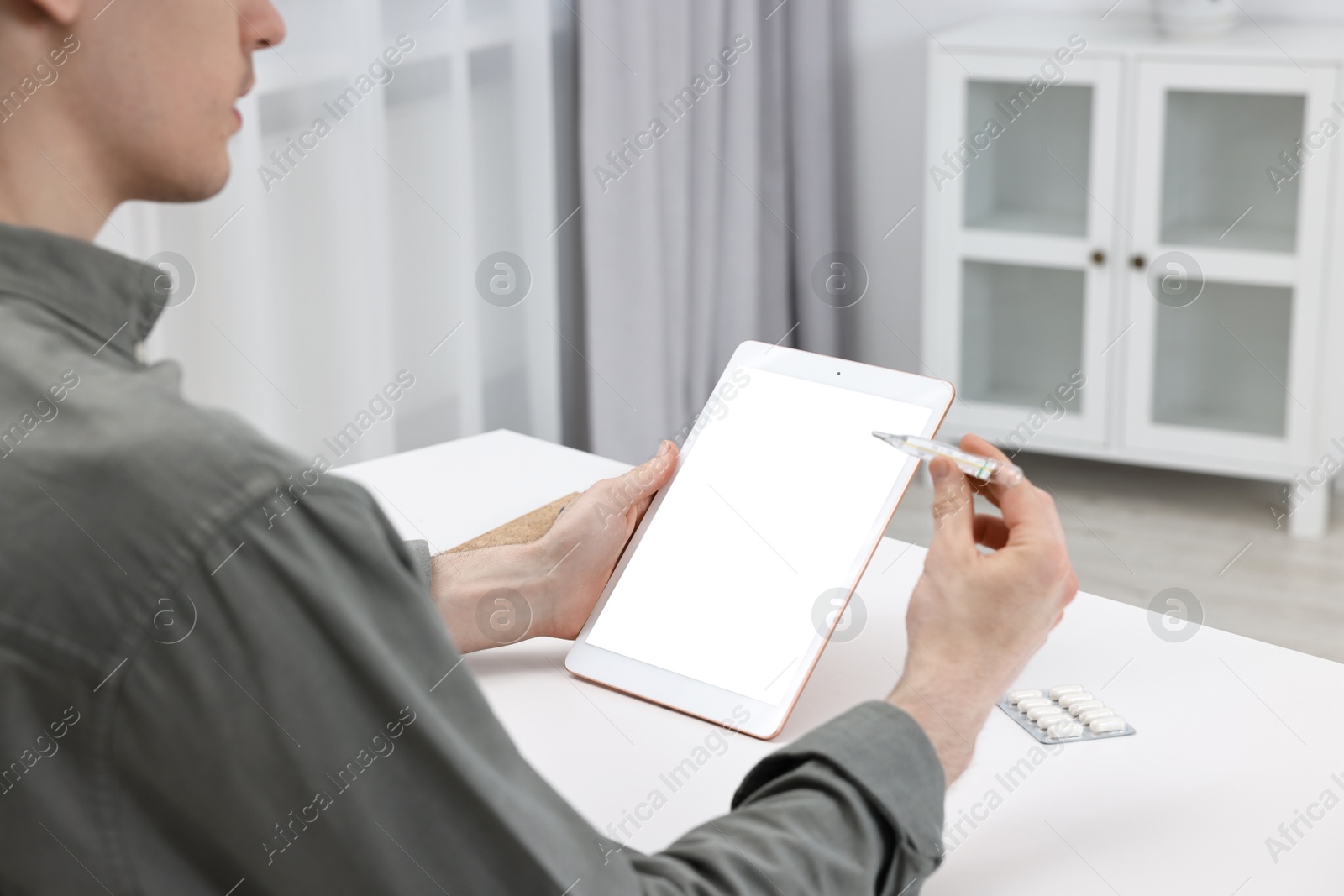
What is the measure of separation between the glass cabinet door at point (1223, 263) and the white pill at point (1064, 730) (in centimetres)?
207

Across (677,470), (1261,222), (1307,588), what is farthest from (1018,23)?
(677,470)

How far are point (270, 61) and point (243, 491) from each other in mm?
1665

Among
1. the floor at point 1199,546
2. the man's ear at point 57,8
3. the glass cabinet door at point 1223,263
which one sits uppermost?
the man's ear at point 57,8

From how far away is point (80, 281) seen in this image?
0.56 meters

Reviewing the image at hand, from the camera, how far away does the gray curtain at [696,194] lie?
2.65m

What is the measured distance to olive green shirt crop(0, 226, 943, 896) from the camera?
1.57 ft

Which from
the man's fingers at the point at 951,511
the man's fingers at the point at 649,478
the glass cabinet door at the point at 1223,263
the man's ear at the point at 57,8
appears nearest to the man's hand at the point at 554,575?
the man's fingers at the point at 649,478

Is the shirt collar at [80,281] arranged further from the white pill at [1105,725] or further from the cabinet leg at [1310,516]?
the cabinet leg at [1310,516]

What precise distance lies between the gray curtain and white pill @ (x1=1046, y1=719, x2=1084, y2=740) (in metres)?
1.68

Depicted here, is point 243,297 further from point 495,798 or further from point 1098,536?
point 1098,536

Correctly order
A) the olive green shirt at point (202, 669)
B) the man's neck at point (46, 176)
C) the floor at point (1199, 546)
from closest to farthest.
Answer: the olive green shirt at point (202, 669)
the man's neck at point (46, 176)
the floor at point (1199, 546)

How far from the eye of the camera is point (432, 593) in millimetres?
1053

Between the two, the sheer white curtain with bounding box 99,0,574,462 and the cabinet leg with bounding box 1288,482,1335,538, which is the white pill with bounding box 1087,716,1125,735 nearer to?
the sheer white curtain with bounding box 99,0,574,462

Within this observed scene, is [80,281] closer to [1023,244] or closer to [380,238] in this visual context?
[380,238]
